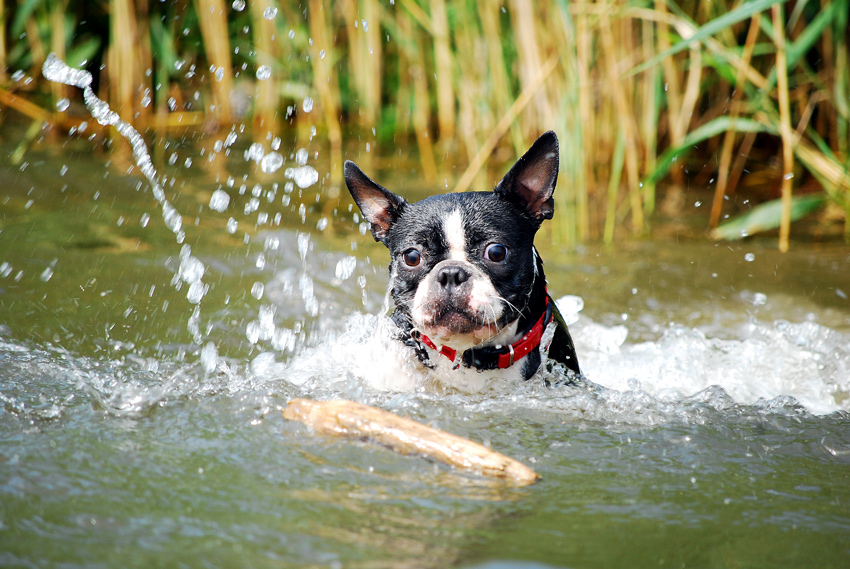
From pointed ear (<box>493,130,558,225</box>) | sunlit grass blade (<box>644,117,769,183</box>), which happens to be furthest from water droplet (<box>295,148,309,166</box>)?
pointed ear (<box>493,130,558,225</box>)

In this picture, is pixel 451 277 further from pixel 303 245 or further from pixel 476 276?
pixel 303 245

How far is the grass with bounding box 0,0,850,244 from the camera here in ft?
16.0

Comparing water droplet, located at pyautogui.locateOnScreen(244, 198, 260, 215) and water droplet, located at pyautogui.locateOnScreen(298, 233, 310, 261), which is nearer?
water droplet, located at pyautogui.locateOnScreen(298, 233, 310, 261)

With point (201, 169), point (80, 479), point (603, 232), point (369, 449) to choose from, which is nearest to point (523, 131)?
point (603, 232)

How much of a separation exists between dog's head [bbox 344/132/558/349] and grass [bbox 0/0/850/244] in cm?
157

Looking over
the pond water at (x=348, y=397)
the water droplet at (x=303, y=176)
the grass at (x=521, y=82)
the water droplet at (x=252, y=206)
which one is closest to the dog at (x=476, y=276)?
the pond water at (x=348, y=397)

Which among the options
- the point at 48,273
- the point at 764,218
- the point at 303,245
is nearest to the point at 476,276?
the point at 303,245

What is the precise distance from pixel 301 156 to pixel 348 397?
390 cm

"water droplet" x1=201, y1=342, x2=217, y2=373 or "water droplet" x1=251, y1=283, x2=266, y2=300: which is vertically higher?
"water droplet" x1=251, y1=283, x2=266, y2=300

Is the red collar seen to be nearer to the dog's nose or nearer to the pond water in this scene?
the pond water

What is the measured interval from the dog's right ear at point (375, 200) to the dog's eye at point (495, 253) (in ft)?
1.45

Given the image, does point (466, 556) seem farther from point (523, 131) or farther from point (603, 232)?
point (523, 131)

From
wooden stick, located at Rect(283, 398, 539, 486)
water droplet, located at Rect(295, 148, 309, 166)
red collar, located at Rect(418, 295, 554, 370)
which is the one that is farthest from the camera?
water droplet, located at Rect(295, 148, 309, 166)

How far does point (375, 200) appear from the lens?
3.22 meters
